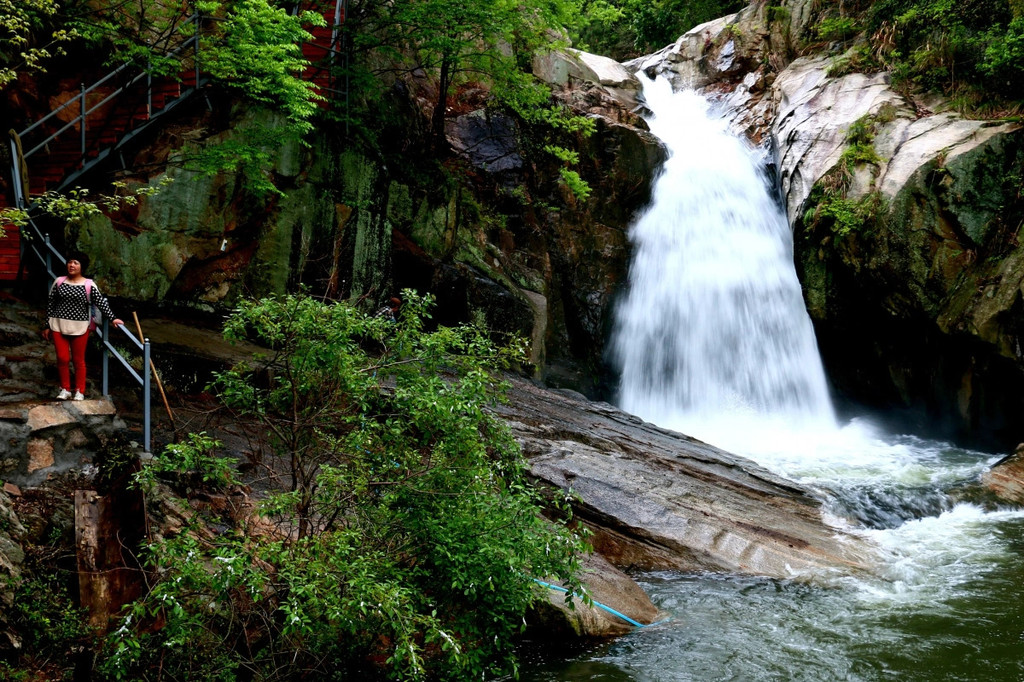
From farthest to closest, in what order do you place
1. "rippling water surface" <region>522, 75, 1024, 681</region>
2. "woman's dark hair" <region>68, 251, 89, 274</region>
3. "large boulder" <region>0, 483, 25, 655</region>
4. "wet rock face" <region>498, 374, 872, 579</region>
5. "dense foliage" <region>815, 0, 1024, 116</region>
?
"dense foliage" <region>815, 0, 1024, 116</region> → "woman's dark hair" <region>68, 251, 89, 274</region> → "wet rock face" <region>498, 374, 872, 579</region> → "rippling water surface" <region>522, 75, 1024, 681</region> → "large boulder" <region>0, 483, 25, 655</region>

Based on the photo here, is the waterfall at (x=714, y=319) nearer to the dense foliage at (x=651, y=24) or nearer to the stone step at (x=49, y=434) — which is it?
the stone step at (x=49, y=434)

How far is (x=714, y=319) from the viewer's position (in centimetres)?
1917

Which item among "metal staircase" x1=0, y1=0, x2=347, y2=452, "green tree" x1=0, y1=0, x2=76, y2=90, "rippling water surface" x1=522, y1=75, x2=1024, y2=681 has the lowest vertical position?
"rippling water surface" x1=522, y1=75, x2=1024, y2=681

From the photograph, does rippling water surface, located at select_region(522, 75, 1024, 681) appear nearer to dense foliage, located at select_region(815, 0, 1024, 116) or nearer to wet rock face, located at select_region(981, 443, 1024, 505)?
wet rock face, located at select_region(981, 443, 1024, 505)

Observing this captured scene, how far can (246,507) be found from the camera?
742 cm

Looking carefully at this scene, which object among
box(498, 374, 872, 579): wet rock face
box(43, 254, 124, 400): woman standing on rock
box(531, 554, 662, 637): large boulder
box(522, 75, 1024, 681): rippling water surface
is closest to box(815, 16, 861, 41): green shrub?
box(522, 75, 1024, 681): rippling water surface

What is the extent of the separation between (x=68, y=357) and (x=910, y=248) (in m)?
15.9

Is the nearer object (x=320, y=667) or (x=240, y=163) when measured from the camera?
(x=320, y=667)

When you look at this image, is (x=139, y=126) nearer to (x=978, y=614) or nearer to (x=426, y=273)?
(x=426, y=273)

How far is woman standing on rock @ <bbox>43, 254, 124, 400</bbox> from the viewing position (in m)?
8.15

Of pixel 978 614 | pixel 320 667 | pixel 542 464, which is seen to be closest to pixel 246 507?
pixel 320 667

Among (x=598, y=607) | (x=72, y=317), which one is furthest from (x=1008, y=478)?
(x=72, y=317)

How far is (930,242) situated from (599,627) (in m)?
12.8

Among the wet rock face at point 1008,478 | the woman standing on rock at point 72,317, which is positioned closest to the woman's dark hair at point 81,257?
the woman standing on rock at point 72,317
